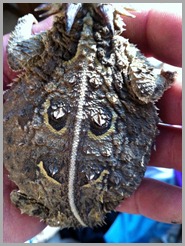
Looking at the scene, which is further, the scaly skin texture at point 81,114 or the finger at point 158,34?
the finger at point 158,34

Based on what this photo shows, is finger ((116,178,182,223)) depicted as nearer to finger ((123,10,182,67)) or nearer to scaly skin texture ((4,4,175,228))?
scaly skin texture ((4,4,175,228))

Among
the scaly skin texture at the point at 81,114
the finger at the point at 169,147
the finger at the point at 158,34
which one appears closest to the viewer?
the scaly skin texture at the point at 81,114

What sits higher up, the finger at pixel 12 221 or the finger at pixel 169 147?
the finger at pixel 169 147

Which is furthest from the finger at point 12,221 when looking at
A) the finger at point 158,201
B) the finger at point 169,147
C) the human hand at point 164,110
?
the finger at point 169,147

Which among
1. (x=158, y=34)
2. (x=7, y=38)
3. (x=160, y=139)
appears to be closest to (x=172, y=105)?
(x=160, y=139)

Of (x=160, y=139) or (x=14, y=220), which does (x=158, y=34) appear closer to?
(x=160, y=139)

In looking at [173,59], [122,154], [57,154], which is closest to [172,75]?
[173,59]

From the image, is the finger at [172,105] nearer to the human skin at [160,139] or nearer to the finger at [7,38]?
the human skin at [160,139]

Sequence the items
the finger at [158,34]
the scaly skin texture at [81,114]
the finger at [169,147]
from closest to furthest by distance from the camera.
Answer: the scaly skin texture at [81,114] → the finger at [158,34] → the finger at [169,147]
